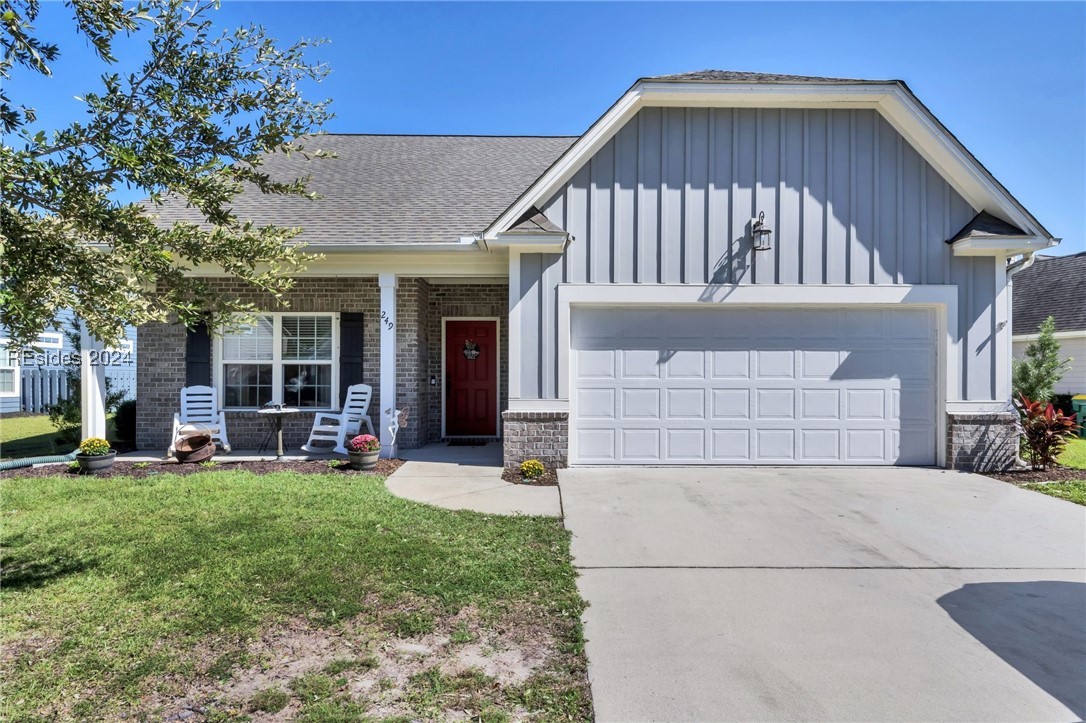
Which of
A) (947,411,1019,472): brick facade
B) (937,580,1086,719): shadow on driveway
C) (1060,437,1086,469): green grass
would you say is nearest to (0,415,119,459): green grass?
(937,580,1086,719): shadow on driveway

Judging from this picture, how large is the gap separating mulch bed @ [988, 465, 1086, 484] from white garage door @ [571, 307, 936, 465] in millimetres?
816

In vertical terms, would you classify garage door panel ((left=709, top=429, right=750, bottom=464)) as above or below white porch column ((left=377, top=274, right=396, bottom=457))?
below

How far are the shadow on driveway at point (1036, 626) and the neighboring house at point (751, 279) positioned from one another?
3.99m

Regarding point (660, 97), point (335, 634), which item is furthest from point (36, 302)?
point (660, 97)

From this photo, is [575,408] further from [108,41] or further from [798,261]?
[108,41]

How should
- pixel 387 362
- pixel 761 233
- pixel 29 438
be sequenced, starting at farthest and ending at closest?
pixel 29 438 → pixel 387 362 → pixel 761 233

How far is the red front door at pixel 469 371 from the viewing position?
1018cm

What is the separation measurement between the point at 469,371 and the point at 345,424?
2.52m

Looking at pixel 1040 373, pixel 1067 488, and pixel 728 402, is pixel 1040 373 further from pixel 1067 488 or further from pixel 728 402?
pixel 728 402

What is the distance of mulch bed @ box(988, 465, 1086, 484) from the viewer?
7008mm

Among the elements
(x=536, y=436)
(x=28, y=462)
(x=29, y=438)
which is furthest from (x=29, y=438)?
(x=536, y=436)

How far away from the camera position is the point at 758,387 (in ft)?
25.0

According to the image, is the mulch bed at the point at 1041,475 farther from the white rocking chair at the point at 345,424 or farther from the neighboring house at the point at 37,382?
the neighboring house at the point at 37,382

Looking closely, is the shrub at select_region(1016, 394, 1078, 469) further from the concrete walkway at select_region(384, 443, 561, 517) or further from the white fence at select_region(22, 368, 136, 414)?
the white fence at select_region(22, 368, 136, 414)
